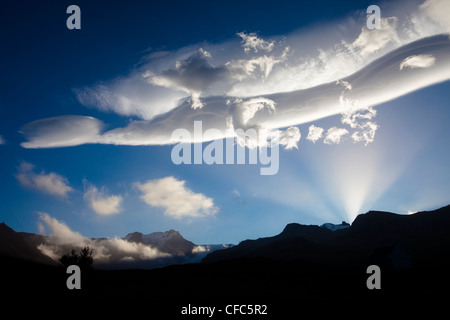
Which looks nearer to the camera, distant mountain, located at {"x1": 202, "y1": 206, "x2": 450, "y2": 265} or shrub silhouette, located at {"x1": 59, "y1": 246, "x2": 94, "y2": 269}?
shrub silhouette, located at {"x1": 59, "y1": 246, "x2": 94, "y2": 269}

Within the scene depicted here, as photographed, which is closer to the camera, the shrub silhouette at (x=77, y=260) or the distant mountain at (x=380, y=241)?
the shrub silhouette at (x=77, y=260)

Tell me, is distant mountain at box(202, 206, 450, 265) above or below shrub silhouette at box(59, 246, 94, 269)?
below

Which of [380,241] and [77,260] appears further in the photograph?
[380,241]

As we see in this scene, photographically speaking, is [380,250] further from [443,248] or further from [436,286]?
[443,248]

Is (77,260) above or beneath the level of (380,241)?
above

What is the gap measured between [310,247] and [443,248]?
71048 millimetres

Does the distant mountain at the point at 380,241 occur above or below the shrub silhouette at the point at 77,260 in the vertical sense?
below
